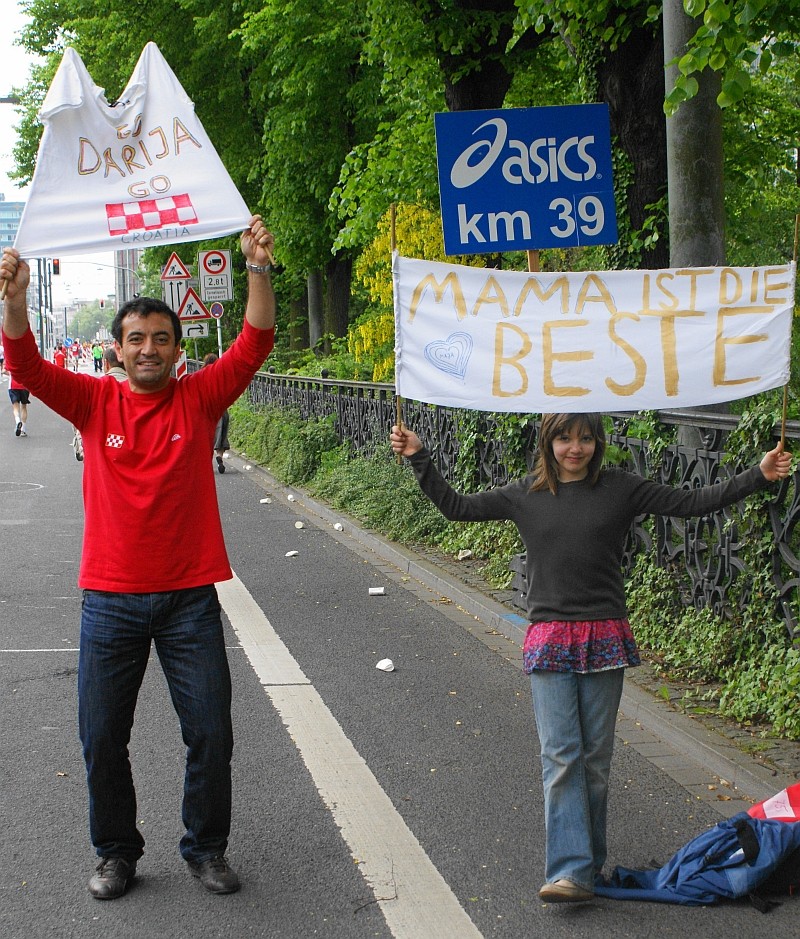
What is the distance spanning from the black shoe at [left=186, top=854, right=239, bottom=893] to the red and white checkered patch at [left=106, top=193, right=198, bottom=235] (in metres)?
2.27

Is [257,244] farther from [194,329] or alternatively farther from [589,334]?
[194,329]

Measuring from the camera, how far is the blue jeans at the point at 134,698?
4188 mm

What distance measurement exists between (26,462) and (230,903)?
1898cm

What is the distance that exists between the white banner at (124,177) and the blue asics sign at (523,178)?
2.59 m

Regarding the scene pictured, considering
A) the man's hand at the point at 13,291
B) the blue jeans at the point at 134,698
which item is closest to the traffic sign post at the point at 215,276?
the man's hand at the point at 13,291

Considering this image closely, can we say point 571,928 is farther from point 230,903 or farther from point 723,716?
point 723,716

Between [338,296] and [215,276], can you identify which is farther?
[338,296]

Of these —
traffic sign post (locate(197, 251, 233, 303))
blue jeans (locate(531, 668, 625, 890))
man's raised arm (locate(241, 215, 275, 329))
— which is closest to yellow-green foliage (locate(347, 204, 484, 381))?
traffic sign post (locate(197, 251, 233, 303))

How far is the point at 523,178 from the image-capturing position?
23.0 ft

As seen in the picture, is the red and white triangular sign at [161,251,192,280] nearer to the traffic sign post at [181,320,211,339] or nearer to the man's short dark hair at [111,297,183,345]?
the traffic sign post at [181,320,211,339]

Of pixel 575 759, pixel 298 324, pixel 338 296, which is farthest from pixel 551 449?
pixel 298 324

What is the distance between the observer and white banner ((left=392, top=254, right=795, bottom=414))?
4562 millimetres

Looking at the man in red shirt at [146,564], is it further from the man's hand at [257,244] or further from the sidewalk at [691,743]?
the sidewalk at [691,743]

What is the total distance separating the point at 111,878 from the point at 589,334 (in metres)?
2.55
